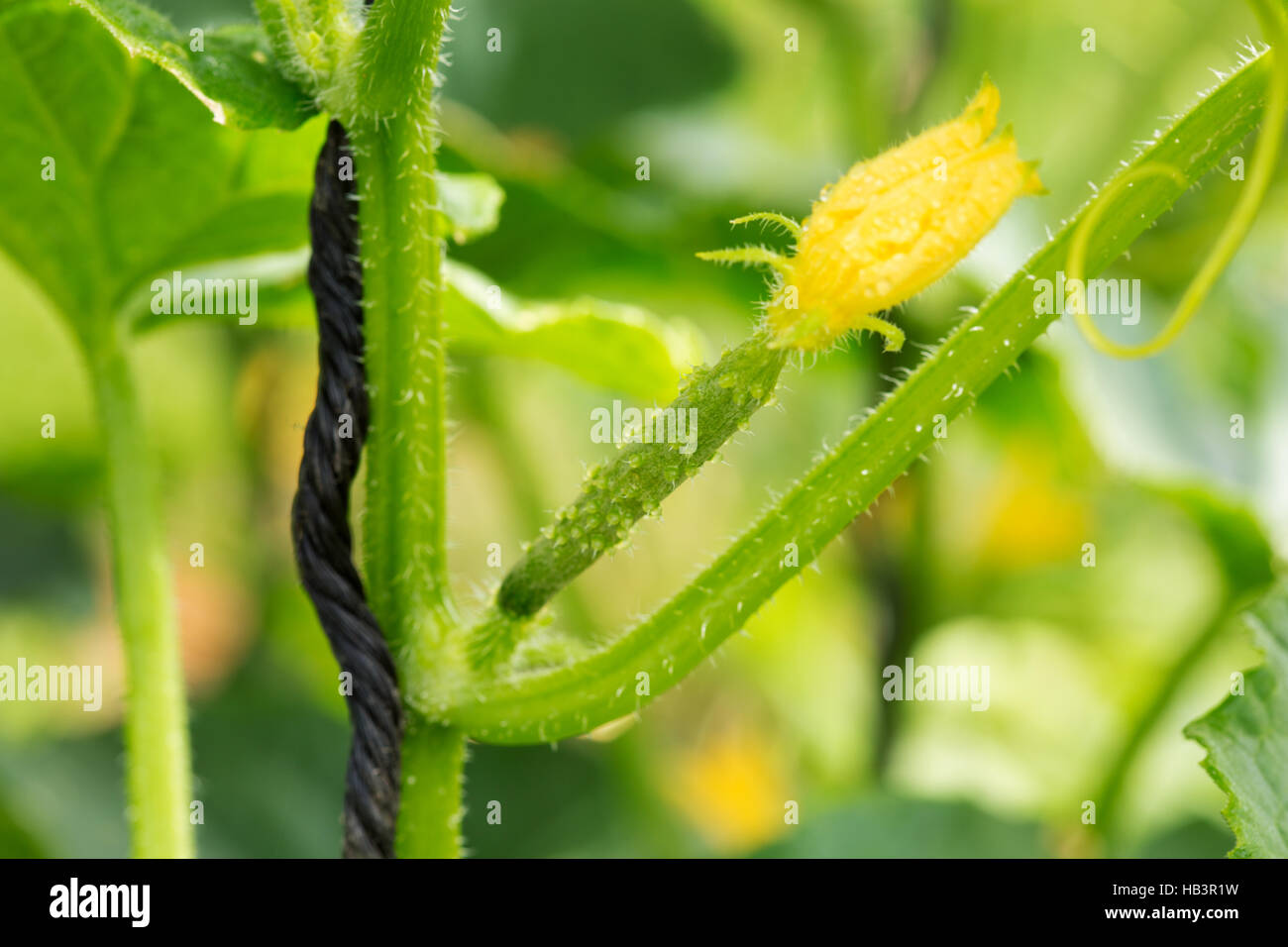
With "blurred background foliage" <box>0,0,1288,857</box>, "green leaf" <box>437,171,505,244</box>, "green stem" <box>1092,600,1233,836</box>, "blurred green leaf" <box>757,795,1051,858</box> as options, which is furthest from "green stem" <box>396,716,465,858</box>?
"green stem" <box>1092,600,1233,836</box>

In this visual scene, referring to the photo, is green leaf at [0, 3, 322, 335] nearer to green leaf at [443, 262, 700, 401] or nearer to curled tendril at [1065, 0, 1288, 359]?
green leaf at [443, 262, 700, 401]

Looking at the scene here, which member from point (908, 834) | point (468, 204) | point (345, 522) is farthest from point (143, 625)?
point (908, 834)

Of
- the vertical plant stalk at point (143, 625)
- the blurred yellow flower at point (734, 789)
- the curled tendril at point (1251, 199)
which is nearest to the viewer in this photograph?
the curled tendril at point (1251, 199)

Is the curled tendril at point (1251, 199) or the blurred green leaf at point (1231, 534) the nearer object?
the curled tendril at point (1251, 199)

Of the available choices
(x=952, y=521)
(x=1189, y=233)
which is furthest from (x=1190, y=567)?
→ (x=1189, y=233)

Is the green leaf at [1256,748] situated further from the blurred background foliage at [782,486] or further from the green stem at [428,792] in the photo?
the blurred background foliage at [782,486]

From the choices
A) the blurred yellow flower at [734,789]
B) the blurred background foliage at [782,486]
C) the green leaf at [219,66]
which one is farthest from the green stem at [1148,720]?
the green leaf at [219,66]

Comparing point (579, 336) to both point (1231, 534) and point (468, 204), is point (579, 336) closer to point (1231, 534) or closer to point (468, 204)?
point (468, 204)
